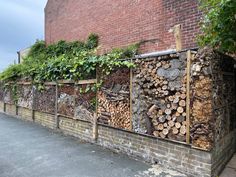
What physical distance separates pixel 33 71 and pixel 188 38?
5.60 meters

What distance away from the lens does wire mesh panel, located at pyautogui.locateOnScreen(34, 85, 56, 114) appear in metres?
7.47

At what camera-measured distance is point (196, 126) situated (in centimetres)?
365

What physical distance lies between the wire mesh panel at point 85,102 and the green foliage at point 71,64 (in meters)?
0.30

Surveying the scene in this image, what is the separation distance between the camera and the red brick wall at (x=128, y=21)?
20.4 ft

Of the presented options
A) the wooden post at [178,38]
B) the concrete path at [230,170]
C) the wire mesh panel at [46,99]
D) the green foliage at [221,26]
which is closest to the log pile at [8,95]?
the wire mesh panel at [46,99]

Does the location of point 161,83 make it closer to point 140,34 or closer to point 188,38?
point 188,38

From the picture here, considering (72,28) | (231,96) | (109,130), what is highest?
(72,28)

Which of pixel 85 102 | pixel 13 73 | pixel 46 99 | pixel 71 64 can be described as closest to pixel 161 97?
pixel 85 102

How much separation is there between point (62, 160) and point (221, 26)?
3.79 m

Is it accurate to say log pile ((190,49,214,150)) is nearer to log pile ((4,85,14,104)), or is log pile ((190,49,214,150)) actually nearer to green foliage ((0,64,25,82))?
green foliage ((0,64,25,82))

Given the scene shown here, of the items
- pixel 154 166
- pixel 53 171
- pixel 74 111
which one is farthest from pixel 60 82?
pixel 154 166

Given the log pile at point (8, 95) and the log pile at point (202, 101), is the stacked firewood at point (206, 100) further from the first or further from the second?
the log pile at point (8, 95)

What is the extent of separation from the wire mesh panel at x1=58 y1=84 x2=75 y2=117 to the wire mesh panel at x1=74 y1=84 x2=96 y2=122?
0.88ft

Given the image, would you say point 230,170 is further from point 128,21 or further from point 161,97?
point 128,21
